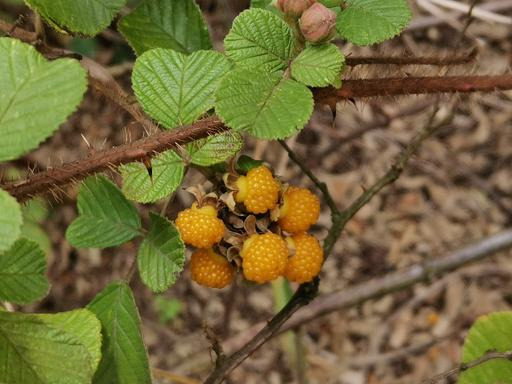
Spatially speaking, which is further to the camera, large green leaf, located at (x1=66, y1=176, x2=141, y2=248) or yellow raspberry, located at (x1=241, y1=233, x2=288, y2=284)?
large green leaf, located at (x1=66, y1=176, x2=141, y2=248)

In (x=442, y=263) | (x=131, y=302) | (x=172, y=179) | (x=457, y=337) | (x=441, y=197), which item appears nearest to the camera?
(x=172, y=179)

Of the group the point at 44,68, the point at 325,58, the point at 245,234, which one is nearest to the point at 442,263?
the point at 245,234

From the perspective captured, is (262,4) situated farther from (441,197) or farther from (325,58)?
(441,197)

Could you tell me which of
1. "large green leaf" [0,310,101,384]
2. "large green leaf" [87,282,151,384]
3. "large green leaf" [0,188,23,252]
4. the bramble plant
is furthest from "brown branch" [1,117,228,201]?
"large green leaf" [87,282,151,384]

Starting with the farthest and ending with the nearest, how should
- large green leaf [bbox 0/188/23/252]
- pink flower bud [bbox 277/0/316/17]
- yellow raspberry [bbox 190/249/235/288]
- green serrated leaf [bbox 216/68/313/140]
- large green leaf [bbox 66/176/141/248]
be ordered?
large green leaf [bbox 66/176/141/248]
yellow raspberry [bbox 190/249/235/288]
pink flower bud [bbox 277/0/316/17]
green serrated leaf [bbox 216/68/313/140]
large green leaf [bbox 0/188/23/252]

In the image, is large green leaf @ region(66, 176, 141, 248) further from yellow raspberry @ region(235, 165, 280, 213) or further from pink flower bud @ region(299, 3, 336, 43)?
pink flower bud @ region(299, 3, 336, 43)
